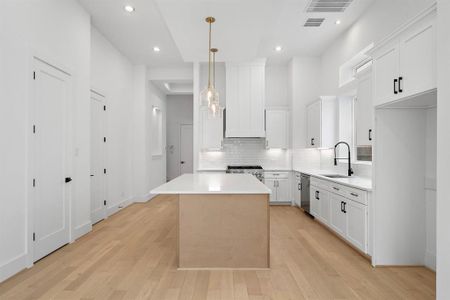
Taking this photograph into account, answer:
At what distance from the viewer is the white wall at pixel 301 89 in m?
6.20

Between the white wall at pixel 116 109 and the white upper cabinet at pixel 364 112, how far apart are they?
4322mm

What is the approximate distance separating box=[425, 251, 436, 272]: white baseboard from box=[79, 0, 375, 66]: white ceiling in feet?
11.2

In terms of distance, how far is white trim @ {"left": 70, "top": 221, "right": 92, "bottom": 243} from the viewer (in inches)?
151

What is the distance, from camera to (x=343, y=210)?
3680 mm

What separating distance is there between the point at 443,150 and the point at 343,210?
2084mm

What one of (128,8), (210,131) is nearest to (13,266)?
(128,8)

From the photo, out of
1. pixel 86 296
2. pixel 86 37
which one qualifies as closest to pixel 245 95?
pixel 86 37

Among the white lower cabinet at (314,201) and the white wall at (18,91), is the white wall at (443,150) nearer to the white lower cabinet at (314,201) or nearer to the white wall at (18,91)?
the white lower cabinet at (314,201)

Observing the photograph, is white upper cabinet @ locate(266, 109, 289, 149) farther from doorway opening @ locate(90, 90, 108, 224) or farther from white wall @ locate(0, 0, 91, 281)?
white wall @ locate(0, 0, 91, 281)

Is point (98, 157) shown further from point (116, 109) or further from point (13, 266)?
point (13, 266)

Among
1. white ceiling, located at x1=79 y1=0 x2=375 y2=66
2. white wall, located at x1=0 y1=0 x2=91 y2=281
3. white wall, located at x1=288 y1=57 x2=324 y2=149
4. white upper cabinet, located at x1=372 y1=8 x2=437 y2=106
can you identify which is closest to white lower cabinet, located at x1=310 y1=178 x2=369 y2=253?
white upper cabinet, located at x1=372 y1=8 x2=437 y2=106

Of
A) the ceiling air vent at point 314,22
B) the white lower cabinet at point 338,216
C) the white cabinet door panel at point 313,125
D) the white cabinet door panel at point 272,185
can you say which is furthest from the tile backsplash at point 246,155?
the ceiling air vent at point 314,22

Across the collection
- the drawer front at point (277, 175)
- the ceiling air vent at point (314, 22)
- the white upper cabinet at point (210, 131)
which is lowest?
the drawer front at point (277, 175)

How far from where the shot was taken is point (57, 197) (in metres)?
3.47
